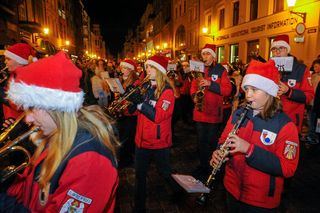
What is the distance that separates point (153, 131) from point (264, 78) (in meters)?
1.77

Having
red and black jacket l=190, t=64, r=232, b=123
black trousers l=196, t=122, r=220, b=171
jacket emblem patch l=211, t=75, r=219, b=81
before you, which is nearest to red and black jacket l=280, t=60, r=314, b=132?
red and black jacket l=190, t=64, r=232, b=123

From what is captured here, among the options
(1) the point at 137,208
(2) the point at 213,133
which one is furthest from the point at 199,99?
(1) the point at 137,208

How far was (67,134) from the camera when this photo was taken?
1663 mm

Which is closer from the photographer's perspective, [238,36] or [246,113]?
[246,113]

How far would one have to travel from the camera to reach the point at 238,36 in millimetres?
18297

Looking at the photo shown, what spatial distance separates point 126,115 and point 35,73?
4.33 meters

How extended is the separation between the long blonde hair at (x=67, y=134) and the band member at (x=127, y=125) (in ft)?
12.8

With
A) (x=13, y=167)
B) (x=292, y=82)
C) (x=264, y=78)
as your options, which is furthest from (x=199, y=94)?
(x=13, y=167)

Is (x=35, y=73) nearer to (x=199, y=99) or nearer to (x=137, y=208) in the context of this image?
(x=137, y=208)

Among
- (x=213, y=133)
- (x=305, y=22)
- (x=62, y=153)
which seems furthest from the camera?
(x=305, y=22)

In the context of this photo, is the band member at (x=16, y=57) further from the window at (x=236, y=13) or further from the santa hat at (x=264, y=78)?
the window at (x=236, y=13)

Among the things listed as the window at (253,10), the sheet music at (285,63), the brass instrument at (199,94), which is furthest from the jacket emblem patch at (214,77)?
the window at (253,10)

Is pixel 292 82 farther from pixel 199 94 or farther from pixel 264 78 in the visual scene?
pixel 264 78

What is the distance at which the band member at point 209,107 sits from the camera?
5.15 m
